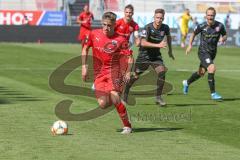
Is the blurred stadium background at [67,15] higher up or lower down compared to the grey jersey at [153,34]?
lower down

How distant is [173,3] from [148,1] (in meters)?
1.89

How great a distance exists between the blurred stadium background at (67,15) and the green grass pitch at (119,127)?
79.5 ft

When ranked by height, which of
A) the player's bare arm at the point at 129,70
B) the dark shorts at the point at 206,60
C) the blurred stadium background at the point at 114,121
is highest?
the player's bare arm at the point at 129,70

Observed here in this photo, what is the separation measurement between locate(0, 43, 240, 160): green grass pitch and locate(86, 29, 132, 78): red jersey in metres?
1.12

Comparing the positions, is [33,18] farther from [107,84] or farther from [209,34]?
[107,84]

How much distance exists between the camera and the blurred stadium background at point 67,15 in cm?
4656

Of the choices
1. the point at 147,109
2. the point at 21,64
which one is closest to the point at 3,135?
the point at 147,109

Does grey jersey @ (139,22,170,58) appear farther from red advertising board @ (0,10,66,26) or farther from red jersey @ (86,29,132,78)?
red advertising board @ (0,10,66,26)

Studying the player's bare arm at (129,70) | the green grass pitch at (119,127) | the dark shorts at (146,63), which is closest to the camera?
the green grass pitch at (119,127)

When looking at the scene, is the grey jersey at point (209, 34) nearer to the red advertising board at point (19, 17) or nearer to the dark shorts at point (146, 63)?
the dark shorts at point (146, 63)

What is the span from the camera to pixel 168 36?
1678 centimetres

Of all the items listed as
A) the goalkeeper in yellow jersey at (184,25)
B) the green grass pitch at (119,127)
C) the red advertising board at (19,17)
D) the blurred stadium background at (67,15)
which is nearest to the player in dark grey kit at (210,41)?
the green grass pitch at (119,127)

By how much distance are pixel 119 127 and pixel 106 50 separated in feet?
4.94

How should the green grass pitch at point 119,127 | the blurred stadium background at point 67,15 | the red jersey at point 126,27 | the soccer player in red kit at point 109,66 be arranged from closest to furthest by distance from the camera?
the green grass pitch at point 119,127 < the soccer player in red kit at point 109,66 < the red jersey at point 126,27 < the blurred stadium background at point 67,15
